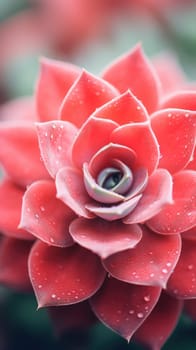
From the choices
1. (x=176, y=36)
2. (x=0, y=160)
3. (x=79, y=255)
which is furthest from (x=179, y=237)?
(x=176, y=36)

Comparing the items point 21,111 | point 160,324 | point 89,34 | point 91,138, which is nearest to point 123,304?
point 160,324

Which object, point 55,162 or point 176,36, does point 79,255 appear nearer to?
point 55,162

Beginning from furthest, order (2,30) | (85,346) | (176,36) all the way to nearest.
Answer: (2,30) < (176,36) < (85,346)

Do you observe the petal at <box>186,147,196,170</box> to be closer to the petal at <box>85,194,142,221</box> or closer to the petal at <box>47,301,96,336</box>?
the petal at <box>85,194,142,221</box>

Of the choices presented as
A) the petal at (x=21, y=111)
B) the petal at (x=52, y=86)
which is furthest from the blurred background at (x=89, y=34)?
the petal at (x=52, y=86)

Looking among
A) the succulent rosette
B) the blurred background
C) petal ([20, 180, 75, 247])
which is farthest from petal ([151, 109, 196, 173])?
the blurred background

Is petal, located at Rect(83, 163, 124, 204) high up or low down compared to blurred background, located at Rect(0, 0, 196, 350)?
up

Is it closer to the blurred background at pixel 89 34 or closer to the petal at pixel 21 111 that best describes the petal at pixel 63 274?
the petal at pixel 21 111
